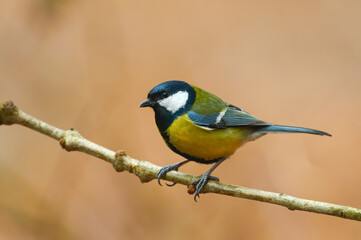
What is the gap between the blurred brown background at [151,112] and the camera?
85.9 inches

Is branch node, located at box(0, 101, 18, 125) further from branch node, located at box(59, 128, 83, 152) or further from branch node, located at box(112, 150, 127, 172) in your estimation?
branch node, located at box(112, 150, 127, 172)

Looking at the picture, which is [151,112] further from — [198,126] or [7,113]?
[7,113]

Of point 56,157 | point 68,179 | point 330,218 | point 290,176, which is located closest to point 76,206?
point 68,179

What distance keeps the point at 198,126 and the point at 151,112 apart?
0.78 meters

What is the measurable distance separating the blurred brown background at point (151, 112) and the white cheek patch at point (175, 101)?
21.4 inches

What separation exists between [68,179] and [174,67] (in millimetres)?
913

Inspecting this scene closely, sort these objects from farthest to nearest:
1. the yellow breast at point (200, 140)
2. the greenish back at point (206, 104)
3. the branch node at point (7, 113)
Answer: the greenish back at point (206, 104), the yellow breast at point (200, 140), the branch node at point (7, 113)

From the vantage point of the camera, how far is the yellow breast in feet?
5.76

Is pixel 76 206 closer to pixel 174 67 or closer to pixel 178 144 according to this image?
pixel 178 144

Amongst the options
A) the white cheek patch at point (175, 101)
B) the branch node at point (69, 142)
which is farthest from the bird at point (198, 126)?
the branch node at point (69, 142)

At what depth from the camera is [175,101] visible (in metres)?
1.87

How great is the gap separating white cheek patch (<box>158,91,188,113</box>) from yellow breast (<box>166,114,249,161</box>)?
6 centimetres

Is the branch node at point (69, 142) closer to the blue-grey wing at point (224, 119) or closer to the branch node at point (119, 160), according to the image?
the branch node at point (119, 160)

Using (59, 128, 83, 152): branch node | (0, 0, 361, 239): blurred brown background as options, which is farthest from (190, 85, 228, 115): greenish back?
(59, 128, 83, 152): branch node
